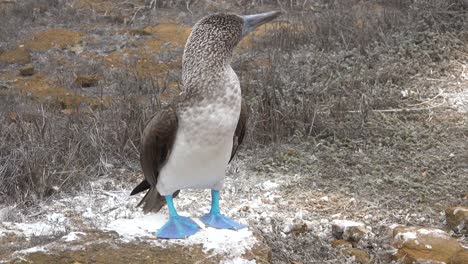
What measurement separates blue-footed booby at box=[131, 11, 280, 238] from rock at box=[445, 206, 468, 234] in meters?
1.18

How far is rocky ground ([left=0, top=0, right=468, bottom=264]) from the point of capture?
3314 millimetres

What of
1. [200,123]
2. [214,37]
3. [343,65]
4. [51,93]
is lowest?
[51,93]

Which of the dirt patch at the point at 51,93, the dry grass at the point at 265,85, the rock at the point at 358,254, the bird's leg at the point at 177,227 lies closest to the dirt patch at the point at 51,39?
the dry grass at the point at 265,85

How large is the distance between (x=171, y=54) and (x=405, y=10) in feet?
7.28

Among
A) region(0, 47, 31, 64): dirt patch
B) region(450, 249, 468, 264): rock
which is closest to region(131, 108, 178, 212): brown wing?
region(450, 249, 468, 264): rock

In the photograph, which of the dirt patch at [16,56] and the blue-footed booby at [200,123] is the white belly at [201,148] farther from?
the dirt patch at [16,56]

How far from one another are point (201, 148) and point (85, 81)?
3.75 meters

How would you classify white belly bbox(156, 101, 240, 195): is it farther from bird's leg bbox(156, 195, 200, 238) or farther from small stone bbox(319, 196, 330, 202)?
small stone bbox(319, 196, 330, 202)

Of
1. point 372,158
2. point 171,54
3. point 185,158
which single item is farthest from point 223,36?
point 171,54

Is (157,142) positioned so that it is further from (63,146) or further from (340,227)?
(63,146)

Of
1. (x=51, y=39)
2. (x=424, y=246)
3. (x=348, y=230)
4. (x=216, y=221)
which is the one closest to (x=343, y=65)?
(x=348, y=230)

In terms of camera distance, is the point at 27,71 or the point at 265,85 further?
the point at 27,71

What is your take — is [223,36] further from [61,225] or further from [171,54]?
[171,54]

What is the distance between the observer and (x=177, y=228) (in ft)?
11.0
